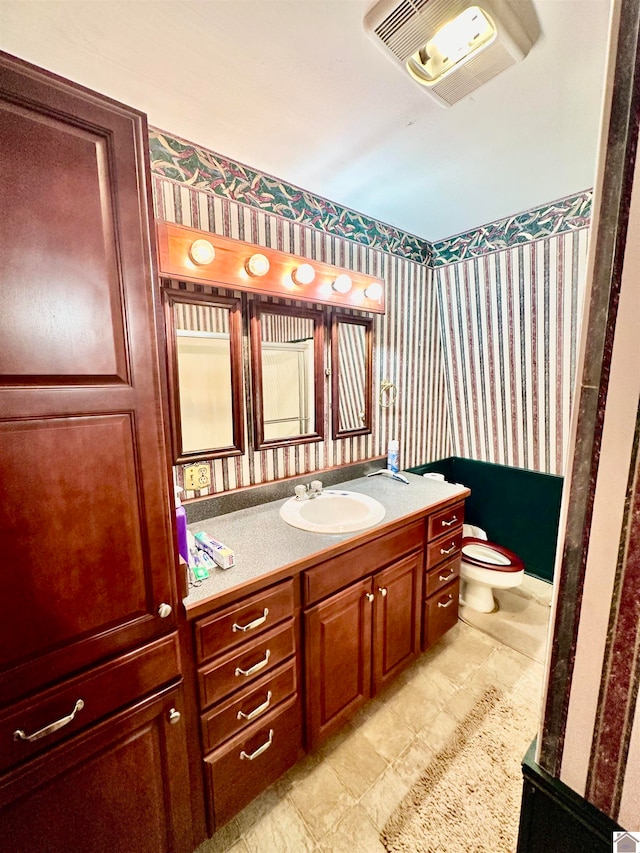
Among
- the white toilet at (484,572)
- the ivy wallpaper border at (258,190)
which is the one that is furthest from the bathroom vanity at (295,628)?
the ivy wallpaper border at (258,190)

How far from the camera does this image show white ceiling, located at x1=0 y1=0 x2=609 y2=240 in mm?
874

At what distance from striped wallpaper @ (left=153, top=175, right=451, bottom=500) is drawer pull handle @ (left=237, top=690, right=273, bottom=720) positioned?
784 mm

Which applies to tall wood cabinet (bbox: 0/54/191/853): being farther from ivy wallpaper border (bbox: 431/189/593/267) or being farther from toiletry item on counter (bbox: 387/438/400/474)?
ivy wallpaper border (bbox: 431/189/593/267)

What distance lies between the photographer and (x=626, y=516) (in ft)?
1.64

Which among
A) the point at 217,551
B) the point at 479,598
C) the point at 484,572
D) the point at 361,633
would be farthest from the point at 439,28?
the point at 479,598

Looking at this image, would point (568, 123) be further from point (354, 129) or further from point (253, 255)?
point (253, 255)

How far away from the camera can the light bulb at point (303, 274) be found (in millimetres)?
1565

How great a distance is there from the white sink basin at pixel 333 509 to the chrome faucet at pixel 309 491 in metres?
0.02

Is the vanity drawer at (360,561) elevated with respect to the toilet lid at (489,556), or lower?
elevated

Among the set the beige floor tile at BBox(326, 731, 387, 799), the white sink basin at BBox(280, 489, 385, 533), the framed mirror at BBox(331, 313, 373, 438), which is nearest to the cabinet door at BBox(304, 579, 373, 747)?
the beige floor tile at BBox(326, 731, 387, 799)

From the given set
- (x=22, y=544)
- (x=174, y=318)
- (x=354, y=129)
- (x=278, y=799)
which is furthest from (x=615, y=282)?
(x=278, y=799)

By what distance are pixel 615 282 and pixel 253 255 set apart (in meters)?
1.28

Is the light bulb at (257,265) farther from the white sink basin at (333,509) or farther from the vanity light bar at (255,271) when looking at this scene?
the white sink basin at (333,509)

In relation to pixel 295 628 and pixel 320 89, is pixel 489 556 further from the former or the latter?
pixel 320 89
